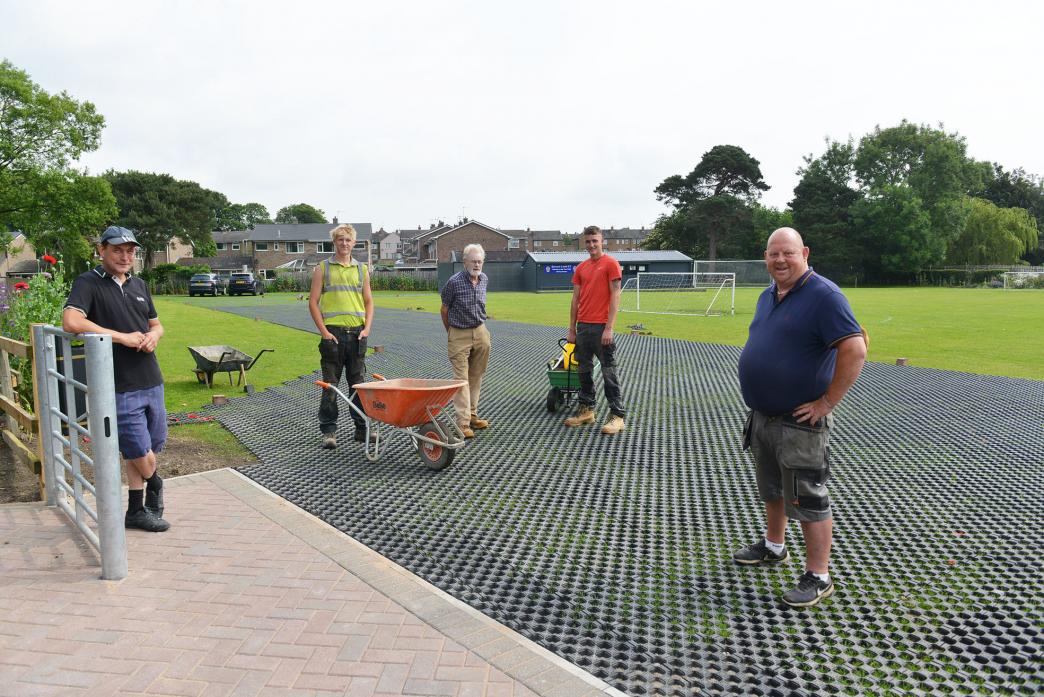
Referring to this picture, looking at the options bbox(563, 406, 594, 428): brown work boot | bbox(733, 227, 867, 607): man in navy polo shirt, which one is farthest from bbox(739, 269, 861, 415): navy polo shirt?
bbox(563, 406, 594, 428): brown work boot

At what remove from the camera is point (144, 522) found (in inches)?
156

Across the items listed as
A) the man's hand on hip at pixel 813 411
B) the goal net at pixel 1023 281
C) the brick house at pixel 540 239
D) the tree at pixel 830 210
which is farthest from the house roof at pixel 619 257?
the brick house at pixel 540 239

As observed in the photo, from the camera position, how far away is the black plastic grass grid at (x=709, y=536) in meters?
2.69

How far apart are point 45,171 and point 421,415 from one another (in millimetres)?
41607

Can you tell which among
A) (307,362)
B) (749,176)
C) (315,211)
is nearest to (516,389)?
(307,362)

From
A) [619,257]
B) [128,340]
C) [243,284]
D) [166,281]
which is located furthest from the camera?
[619,257]

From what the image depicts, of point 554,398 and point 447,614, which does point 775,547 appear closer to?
point 447,614

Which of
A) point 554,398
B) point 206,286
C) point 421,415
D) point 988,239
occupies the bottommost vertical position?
point 554,398

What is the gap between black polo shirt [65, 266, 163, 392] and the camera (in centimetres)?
365

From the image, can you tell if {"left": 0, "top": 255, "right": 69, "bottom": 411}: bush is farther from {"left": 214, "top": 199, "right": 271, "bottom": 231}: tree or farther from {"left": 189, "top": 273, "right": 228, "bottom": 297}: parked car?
{"left": 214, "top": 199, "right": 271, "bottom": 231}: tree

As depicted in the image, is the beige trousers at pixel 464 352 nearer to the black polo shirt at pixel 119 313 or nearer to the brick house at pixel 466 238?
the black polo shirt at pixel 119 313

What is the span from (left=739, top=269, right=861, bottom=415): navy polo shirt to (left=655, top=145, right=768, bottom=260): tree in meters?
67.5

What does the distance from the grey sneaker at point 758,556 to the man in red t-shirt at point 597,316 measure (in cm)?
277

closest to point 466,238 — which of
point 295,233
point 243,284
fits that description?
point 295,233
